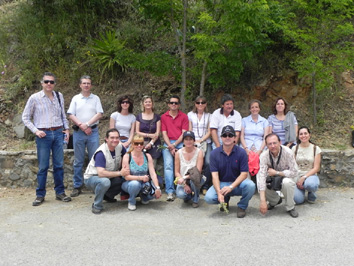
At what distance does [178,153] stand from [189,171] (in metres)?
0.39

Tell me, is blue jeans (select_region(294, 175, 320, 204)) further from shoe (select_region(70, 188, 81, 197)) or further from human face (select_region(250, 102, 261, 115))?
shoe (select_region(70, 188, 81, 197))

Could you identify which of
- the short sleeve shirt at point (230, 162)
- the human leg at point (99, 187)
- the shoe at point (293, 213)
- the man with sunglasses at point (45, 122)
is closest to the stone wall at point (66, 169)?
the man with sunglasses at point (45, 122)

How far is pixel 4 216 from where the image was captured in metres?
5.54

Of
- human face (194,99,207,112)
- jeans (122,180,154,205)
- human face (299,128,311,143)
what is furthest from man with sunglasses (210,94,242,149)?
jeans (122,180,154,205)

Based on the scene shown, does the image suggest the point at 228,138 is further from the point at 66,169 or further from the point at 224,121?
the point at 66,169

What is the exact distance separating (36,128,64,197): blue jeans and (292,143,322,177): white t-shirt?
4.05 meters

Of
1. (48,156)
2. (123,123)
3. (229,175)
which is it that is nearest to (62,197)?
(48,156)

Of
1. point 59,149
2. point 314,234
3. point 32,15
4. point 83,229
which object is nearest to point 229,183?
point 314,234

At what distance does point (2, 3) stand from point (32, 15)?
4.32 meters

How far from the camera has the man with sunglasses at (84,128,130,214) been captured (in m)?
5.59

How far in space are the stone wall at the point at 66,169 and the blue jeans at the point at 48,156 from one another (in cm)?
87

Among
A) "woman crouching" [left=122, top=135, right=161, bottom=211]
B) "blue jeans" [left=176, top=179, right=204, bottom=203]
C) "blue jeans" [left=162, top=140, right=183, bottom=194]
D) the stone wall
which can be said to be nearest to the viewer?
"woman crouching" [left=122, top=135, right=161, bottom=211]

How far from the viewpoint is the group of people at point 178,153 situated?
546cm

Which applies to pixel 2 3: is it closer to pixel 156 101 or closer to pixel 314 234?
pixel 156 101
